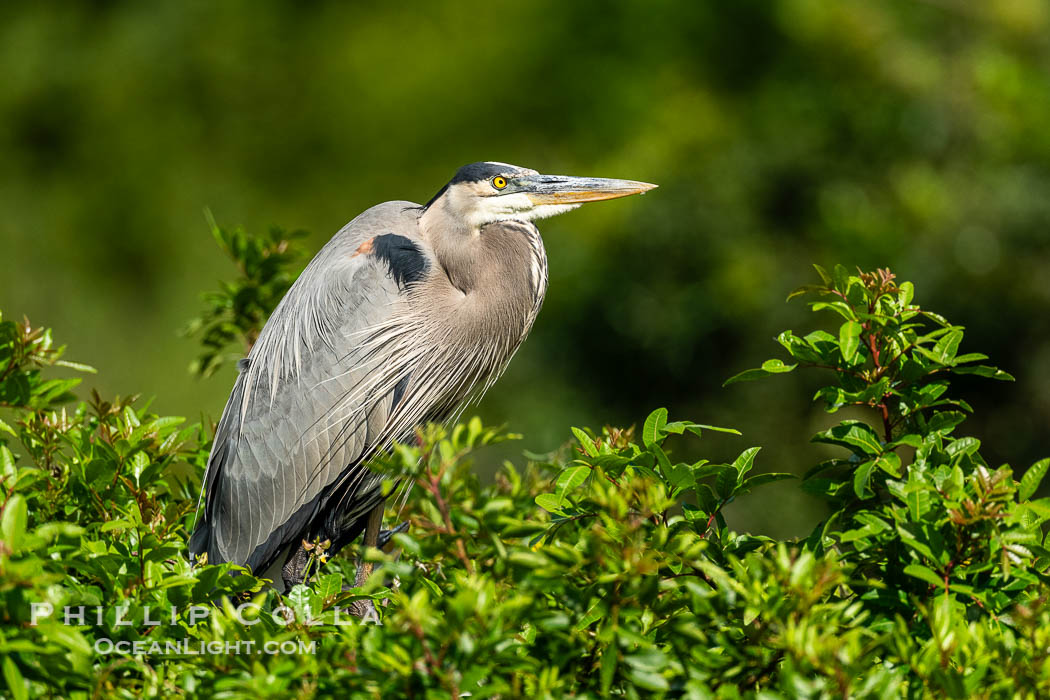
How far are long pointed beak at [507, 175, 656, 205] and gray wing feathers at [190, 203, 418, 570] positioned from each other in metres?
0.36

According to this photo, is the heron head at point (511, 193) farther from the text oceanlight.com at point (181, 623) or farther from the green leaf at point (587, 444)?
the text oceanlight.com at point (181, 623)

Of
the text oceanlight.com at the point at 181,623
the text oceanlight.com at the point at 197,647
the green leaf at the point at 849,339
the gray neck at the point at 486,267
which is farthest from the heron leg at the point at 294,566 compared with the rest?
the green leaf at the point at 849,339

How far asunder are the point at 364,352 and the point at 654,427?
1348 millimetres

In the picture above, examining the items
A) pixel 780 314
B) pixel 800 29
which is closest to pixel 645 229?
pixel 780 314

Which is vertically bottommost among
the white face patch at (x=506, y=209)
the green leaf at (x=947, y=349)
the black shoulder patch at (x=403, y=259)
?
the green leaf at (x=947, y=349)

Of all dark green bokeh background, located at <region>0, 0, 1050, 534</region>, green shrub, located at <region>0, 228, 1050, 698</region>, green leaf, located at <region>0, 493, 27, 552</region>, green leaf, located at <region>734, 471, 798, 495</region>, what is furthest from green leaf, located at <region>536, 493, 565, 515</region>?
dark green bokeh background, located at <region>0, 0, 1050, 534</region>

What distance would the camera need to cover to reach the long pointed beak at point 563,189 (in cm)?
313

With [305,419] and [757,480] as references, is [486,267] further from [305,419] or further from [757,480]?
[757,480]

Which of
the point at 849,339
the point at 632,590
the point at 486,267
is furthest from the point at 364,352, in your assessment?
the point at 632,590

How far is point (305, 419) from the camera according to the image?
3.04 meters

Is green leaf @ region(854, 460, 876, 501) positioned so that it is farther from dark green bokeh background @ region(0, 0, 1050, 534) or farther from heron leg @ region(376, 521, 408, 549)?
dark green bokeh background @ region(0, 0, 1050, 534)

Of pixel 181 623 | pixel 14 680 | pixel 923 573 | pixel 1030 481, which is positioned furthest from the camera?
pixel 181 623

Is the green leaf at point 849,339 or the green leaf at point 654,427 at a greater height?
the green leaf at point 849,339

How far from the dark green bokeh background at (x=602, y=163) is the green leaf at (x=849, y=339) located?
4219 millimetres
